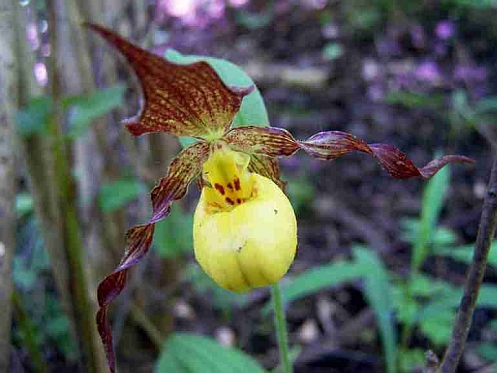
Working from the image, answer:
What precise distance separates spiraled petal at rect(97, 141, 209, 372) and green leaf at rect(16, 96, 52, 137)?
1.70ft

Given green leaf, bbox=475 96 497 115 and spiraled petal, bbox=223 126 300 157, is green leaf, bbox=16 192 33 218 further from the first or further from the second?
green leaf, bbox=475 96 497 115

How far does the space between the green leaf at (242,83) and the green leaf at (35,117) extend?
58 centimetres

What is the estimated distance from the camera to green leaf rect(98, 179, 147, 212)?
165 centimetres

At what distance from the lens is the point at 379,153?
840mm

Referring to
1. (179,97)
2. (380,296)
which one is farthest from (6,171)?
(380,296)

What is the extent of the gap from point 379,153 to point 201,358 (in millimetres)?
705

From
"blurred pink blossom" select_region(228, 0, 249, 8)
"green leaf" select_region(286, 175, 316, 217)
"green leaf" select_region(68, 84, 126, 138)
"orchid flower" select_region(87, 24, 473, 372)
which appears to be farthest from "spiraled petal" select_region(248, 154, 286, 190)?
"blurred pink blossom" select_region(228, 0, 249, 8)

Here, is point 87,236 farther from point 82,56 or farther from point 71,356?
point 82,56

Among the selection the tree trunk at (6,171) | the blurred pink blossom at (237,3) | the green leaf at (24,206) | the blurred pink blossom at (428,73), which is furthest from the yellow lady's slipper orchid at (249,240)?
the blurred pink blossom at (237,3)

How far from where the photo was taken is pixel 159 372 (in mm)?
1278

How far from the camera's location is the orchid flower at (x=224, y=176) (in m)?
0.76

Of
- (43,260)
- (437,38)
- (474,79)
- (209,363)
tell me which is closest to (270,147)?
(209,363)

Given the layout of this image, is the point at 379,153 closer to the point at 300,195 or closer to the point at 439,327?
the point at 439,327

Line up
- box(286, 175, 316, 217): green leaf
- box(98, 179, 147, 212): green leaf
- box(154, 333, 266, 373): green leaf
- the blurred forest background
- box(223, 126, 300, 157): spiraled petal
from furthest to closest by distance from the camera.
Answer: box(286, 175, 316, 217): green leaf < box(98, 179, 147, 212): green leaf < the blurred forest background < box(154, 333, 266, 373): green leaf < box(223, 126, 300, 157): spiraled petal
